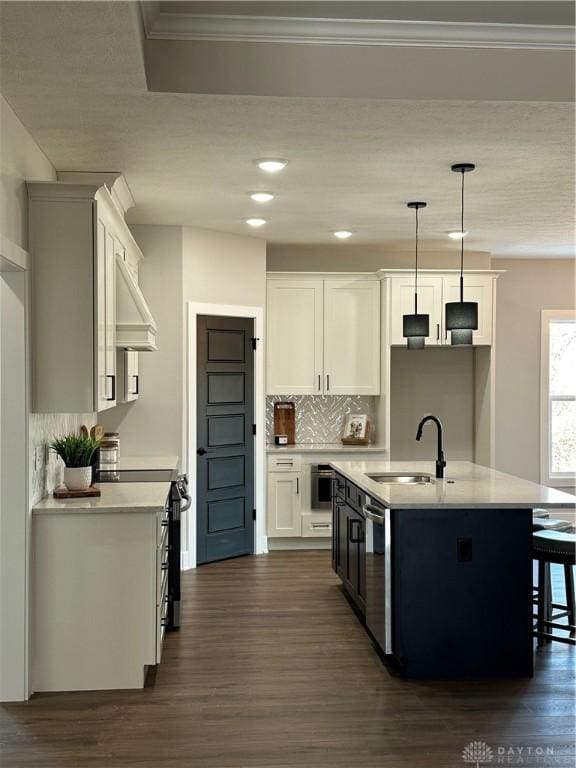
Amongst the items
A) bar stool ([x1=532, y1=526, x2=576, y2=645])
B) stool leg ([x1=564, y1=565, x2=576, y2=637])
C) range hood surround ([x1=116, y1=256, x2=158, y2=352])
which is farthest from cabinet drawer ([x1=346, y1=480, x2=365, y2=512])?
range hood surround ([x1=116, y1=256, x2=158, y2=352])

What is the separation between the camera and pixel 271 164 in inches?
188

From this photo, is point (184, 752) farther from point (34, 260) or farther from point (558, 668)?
point (34, 260)

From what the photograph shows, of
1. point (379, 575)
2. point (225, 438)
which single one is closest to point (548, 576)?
point (379, 575)

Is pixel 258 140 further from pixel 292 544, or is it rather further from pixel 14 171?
pixel 292 544

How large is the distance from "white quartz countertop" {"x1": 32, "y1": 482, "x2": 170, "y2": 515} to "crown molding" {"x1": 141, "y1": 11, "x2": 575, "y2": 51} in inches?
84.6

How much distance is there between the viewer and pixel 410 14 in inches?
138

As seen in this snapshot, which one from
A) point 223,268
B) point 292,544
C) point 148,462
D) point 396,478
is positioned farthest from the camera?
point 292,544

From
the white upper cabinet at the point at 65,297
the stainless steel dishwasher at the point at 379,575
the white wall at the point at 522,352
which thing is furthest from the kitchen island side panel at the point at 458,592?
the white wall at the point at 522,352

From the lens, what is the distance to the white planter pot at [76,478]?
14.4 ft

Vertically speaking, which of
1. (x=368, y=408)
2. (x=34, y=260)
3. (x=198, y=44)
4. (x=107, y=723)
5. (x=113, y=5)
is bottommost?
(x=107, y=723)

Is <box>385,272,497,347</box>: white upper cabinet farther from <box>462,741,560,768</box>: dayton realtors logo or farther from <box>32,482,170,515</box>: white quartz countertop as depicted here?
<box>462,741,560,768</box>: dayton realtors logo

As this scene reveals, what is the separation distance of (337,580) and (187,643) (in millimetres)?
1835

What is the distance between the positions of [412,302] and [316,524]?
2.19 meters

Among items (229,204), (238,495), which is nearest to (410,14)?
(229,204)
